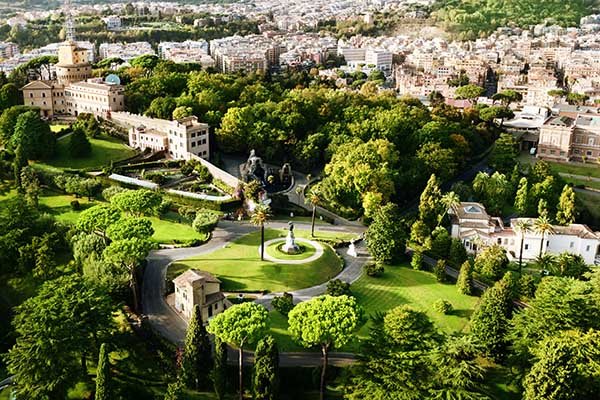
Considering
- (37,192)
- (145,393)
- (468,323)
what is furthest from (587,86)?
(145,393)

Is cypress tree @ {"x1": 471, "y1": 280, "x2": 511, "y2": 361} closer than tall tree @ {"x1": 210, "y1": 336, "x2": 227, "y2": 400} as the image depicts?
No

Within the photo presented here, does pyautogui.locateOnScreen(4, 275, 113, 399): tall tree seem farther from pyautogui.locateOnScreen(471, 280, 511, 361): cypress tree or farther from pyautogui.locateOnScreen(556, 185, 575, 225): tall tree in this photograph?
pyautogui.locateOnScreen(556, 185, 575, 225): tall tree

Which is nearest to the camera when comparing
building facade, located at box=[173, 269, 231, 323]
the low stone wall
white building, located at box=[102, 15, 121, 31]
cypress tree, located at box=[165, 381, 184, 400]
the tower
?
cypress tree, located at box=[165, 381, 184, 400]

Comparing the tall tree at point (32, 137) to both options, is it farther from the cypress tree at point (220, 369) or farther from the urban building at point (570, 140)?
the urban building at point (570, 140)

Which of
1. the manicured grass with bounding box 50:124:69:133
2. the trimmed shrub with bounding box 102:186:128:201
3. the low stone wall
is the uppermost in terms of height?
the manicured grass with bounding box 50:124:69:133

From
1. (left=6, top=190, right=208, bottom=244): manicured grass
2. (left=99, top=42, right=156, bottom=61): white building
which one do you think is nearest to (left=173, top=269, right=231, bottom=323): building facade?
(left=6, top=190, right=208, bottom=244): manicured grass

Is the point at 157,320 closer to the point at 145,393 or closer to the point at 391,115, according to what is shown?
the point at 145,393

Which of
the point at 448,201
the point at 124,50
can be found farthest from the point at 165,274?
the point at 124,50
